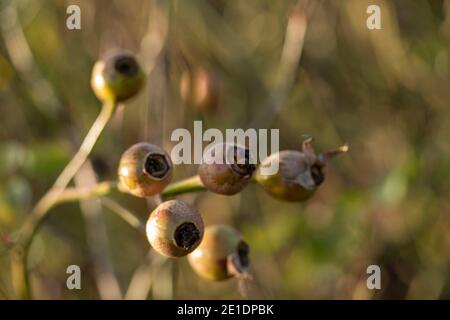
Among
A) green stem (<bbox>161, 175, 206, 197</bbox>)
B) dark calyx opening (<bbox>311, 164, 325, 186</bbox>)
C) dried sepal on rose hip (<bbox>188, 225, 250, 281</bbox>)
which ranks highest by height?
dark calyx opening (<bbox>311, 164, 325, 186</bbox>)

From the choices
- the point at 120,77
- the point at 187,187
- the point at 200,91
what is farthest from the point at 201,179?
the point at 200,91

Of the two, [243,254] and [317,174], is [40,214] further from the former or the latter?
[317,174]

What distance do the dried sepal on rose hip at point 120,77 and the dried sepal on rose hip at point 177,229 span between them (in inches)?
17.9

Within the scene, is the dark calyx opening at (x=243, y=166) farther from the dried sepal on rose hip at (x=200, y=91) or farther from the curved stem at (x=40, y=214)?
the dried sepal on rose hip at (x=200, y=91)

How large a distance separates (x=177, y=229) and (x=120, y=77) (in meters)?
0.52

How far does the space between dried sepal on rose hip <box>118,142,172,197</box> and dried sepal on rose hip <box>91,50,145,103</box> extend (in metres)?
0.31

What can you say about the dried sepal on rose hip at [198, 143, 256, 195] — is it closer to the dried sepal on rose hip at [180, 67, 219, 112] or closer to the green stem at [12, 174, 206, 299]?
the green stem at [12, 174, 206, 299]

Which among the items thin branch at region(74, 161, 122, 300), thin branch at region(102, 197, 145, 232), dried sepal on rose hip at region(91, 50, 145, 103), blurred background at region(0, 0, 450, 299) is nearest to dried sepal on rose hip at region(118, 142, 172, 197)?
thin branch at region(102, 197, 145, 232)

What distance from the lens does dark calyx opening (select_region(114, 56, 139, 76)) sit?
1720 millimetres

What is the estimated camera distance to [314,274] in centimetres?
243

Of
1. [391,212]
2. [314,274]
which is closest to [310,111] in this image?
[391,212]

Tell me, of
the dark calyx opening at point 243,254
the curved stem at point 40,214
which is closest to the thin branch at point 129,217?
the curved stem at point 40,214

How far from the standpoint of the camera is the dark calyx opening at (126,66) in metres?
1.72
